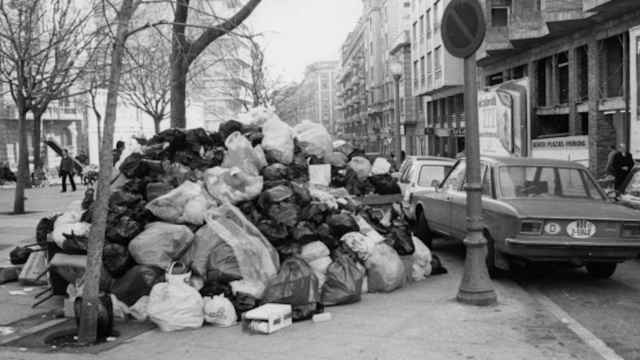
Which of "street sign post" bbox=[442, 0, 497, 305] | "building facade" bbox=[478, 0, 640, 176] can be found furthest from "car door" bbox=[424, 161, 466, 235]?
"building facade" bbox=[478, 0, 640, 176]

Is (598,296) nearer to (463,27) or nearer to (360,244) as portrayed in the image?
(360,244)

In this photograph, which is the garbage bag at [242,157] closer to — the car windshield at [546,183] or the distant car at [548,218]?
the distant car at [548,218]

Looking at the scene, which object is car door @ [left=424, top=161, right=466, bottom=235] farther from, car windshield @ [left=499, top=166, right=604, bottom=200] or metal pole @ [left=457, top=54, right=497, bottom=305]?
metal pole @ [left=457, top=54, right=497, bottom=305]

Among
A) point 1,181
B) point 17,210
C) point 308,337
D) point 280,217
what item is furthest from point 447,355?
point 1,181

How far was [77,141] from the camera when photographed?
6097 centimetres

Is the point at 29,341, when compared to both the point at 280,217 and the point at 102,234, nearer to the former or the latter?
the point at 102,234

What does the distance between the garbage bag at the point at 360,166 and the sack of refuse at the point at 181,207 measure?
380 cm

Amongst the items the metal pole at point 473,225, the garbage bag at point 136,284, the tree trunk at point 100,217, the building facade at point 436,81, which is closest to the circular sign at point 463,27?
the metal pole at point 473,225

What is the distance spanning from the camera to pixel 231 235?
7242 mm

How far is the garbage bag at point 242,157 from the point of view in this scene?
8.97 m

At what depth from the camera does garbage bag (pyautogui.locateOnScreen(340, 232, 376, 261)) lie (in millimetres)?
7891

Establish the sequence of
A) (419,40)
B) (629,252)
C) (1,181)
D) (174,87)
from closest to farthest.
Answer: (629,252)
(174,87)
(1,181)
(419,40)

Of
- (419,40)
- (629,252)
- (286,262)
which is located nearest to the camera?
(286,262)

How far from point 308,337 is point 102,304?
72.8 inches
